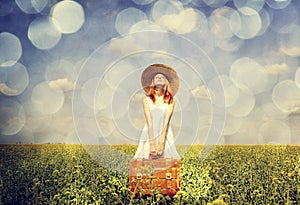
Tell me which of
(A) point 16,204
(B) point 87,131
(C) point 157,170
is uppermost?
(B) point 87,131

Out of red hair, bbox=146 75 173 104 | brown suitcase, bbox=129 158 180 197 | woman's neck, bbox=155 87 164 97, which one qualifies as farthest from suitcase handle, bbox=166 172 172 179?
woman's neck, bbox=155 87 164 97

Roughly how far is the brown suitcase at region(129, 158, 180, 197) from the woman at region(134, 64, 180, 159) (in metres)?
1.05

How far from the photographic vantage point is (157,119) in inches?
301

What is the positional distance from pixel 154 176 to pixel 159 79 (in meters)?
1.92

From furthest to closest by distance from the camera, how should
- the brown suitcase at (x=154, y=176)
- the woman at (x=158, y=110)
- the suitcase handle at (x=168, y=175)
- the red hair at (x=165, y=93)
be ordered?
1. the red hair at (x=165, y=93)
2. the woman at (x=158, y=110)
3. the suitcase handle at (x=168, y=175)
4. the brown suitcase at (x=154, y=176)

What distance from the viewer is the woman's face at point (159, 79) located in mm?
7465

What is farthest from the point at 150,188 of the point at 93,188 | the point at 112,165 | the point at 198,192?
the point at 112,165

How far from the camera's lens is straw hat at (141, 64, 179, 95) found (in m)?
7.40

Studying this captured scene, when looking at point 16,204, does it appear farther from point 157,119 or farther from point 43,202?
point 157,119

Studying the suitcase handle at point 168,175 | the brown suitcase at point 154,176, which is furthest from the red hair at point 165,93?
the suitcase handle at point 168,175

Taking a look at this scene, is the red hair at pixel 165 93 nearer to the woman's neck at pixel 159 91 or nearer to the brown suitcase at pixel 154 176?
the woman's neck at pixel 159 91

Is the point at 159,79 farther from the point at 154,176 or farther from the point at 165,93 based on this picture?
the point at 154,176

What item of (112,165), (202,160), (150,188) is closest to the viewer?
(150,188)

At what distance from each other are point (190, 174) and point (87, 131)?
1.82m
